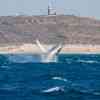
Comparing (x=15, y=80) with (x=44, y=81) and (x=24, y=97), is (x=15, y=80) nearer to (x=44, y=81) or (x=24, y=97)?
(x=44, y=81)

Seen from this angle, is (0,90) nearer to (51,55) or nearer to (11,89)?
(11,89)

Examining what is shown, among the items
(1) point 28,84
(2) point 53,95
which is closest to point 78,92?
(2) point 53,95

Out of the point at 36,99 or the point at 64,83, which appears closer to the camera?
the point at 36,99

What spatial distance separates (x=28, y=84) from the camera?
6212 centimetres

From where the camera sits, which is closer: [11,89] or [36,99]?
[36,99]

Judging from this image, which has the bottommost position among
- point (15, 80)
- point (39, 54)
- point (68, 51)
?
point (68, 51)

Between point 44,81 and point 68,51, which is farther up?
point 44,81

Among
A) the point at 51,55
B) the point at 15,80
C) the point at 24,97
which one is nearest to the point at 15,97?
the point at 24,97

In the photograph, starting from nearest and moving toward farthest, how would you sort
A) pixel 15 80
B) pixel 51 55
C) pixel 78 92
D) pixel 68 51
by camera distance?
pixel 78 92
pixel 15 80
pixel 51 55
pixel 68 51

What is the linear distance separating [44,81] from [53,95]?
12869 mm

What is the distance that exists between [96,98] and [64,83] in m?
12.3

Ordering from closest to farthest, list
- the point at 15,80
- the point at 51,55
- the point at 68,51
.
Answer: the point at 15,80
the point at 51,55
the point at 68,51

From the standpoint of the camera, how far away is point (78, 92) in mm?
54750

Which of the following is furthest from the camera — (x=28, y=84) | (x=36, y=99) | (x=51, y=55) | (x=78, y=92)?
(x=51, y=55)
